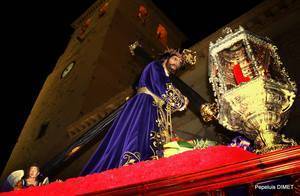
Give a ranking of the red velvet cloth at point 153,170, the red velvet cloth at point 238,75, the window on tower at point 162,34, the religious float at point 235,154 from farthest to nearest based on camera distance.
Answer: the window on tower at point 162,34 → the red velvet cloth at point 238,75 → the red velvet cloth at point 153,170 → the religious float at point 235,154

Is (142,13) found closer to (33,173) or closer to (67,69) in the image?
(67,69)

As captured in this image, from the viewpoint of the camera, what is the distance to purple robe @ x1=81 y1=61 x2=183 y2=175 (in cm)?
401

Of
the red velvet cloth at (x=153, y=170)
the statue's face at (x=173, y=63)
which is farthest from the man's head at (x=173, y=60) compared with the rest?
the red velvet cloth at (x=153, y=170)

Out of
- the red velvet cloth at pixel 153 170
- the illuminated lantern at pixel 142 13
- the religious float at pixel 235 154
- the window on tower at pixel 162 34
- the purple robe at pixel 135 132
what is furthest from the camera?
the window on tower at pixel 162 34

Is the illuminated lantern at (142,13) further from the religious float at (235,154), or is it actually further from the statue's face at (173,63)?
the religious float at (235,154)

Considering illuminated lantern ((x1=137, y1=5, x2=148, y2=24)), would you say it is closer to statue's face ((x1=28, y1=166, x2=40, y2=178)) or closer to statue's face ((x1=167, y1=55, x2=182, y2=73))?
statue's face ((x1=167, y1=55, x2=182, y2=73))

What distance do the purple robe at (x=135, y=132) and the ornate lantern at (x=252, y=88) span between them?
1214 mm

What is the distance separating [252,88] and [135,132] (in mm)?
1844

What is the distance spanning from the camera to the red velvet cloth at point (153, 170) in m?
2.48

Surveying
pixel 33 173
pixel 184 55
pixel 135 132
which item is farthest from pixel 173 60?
pixel 33 173

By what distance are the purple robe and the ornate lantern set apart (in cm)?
121

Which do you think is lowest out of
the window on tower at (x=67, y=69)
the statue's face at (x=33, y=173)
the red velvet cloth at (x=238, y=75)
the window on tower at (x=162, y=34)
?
the window on tower at (x=162, y=34)

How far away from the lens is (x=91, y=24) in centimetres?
2034

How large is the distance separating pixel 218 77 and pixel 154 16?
59.3 ft
